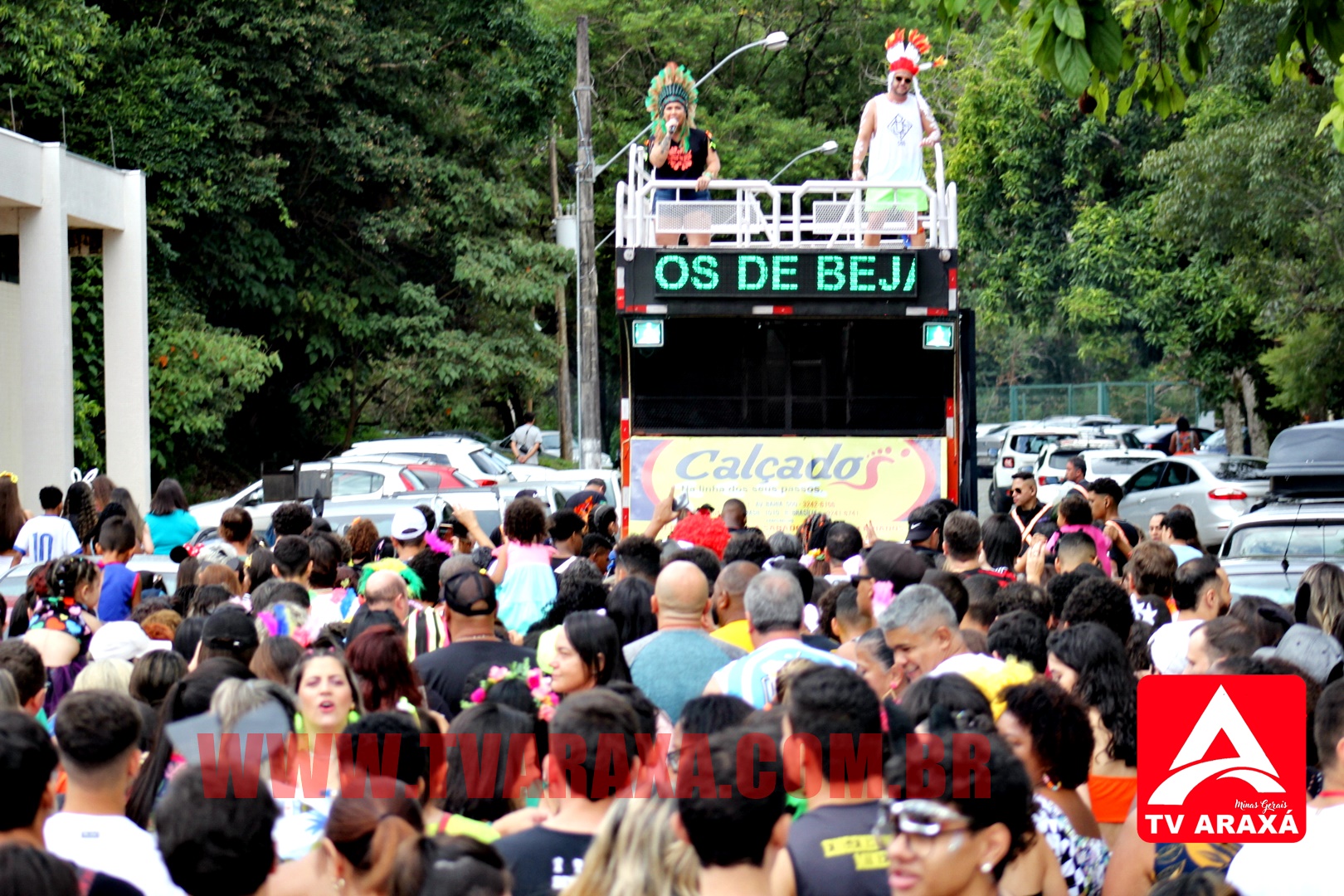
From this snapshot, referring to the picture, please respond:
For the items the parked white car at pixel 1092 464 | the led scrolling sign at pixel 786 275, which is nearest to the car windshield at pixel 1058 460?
the parked white car at pixel 1092 464

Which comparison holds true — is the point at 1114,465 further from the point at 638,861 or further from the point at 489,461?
the point at 638,861

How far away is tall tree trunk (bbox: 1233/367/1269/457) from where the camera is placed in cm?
2997

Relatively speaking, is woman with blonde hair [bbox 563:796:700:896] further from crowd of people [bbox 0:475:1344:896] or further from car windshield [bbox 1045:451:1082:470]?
car windshield [bbox 1045:451:1082:470]

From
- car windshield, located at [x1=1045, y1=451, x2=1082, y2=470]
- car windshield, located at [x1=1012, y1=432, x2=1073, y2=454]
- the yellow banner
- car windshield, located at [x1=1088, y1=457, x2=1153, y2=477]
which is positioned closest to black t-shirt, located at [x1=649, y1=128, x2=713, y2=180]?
the yellow banner

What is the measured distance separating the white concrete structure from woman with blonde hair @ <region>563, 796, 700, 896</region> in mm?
16459

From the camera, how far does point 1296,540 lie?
1167 cm

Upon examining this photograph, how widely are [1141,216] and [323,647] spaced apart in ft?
76.0

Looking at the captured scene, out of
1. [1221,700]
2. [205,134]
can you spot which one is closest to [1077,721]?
[1221,700]

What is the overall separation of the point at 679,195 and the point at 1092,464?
13.7 m

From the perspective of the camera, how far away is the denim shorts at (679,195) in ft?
41.2

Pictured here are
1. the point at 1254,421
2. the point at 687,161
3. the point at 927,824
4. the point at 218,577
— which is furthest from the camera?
the point at 1254,421

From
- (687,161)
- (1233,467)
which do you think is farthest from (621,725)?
(1233,467)

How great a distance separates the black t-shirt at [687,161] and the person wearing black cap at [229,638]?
778 centimetres

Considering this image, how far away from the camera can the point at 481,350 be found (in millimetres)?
28797
